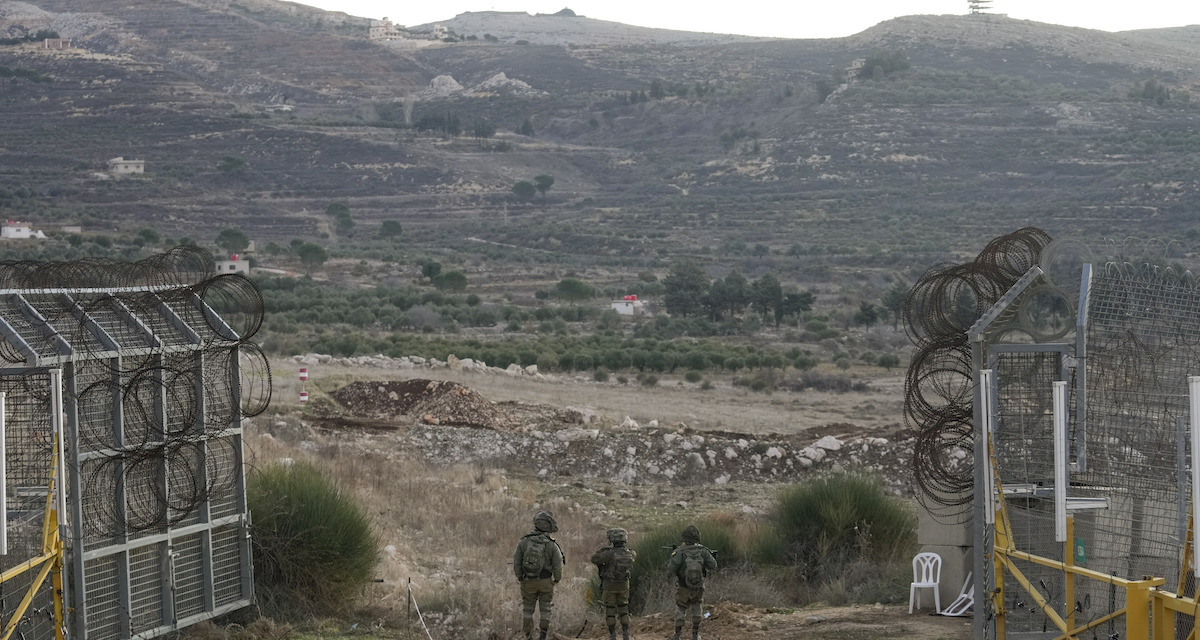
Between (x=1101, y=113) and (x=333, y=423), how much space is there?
92.9m

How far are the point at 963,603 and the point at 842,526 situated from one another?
130 inches

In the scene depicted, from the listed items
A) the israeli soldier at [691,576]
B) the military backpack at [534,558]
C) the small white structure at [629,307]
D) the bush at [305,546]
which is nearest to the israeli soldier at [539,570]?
the military backpack at [534,558]

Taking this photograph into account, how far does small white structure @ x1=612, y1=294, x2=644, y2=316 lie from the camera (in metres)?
53.9

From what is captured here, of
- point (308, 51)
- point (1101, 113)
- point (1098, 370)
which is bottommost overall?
point (1098, 370)

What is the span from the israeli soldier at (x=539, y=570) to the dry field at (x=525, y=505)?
2.38 ft

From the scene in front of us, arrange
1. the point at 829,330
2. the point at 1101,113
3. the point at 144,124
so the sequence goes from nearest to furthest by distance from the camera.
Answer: the point at 829,330 → the point at 1101,113 → the point at 144,124

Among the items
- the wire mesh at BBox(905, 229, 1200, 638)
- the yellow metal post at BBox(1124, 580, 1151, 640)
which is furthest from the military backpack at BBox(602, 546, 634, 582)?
the yellow metal post at BBox(1124, 580, 1151, 640)

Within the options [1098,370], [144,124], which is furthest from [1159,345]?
[144,124]

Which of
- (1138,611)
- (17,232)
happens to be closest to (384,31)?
(17,232)

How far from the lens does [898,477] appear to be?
20672 mm

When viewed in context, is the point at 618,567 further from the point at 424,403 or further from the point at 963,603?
the point at 424,403

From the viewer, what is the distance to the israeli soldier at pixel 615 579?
1010cm

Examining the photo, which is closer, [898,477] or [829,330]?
[898,477]

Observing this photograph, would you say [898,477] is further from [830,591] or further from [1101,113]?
[1101,113]
